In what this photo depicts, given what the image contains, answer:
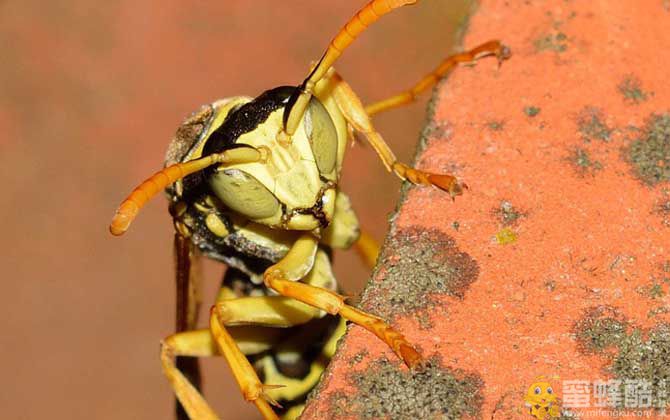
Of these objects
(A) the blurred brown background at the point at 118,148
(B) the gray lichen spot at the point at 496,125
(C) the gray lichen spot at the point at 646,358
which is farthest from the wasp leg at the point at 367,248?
(C) the gray lichen spot at the point at 646,358

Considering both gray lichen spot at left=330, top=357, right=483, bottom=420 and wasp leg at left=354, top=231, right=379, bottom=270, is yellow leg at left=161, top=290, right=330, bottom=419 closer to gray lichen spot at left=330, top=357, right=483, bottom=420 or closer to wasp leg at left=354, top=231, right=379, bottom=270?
gray lichen spot at left=330, top=357, right=483, bottom=420

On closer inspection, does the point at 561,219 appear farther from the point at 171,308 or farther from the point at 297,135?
the point at 171,308

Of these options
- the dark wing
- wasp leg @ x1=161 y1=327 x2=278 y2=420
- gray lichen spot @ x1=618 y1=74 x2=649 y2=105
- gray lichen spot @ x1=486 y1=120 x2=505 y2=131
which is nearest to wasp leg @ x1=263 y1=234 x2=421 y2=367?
the dark wing

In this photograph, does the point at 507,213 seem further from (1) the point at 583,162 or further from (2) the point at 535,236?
(1) the point at 583,162

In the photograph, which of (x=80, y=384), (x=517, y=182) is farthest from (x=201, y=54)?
(x=517, y=182)

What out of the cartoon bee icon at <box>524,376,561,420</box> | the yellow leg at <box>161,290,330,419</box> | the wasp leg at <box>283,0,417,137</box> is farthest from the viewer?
the yellow leg at <box>161,290,330,419</box>

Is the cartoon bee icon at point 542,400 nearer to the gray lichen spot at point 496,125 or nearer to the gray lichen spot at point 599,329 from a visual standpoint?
the gray lichen spot at point 599,329

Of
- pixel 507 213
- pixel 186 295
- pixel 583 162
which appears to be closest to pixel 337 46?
pixel 507 213
